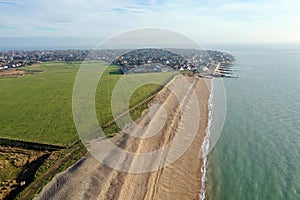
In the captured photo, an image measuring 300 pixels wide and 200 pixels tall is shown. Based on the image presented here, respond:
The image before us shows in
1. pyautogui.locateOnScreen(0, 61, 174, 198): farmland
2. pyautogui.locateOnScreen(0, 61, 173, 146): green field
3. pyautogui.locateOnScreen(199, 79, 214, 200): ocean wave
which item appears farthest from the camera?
pyautogui.locateOnScreen(0, 61, 173, 146): green field

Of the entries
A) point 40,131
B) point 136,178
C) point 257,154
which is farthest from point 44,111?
point 257,154

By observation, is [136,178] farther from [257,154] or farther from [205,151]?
[257,154]

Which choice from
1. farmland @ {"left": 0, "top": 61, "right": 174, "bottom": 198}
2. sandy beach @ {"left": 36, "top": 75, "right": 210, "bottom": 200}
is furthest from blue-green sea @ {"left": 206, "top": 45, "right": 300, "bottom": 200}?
farmland @ {"left": 0, "top": 61, "right": 174, "bottom": 198}

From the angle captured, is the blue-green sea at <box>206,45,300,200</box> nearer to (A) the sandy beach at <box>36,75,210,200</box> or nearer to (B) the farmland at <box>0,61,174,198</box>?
(A) the sandy beach at <box>36,75,210,200</box>

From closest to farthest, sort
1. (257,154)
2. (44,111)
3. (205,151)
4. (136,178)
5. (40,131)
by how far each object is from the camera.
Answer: (136,178) → (257,154) → (205,151) → (40,131) → (44,111)

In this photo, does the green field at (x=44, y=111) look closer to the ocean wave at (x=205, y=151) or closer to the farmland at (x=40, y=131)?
Answer: the farmland at (x=40, y=131)

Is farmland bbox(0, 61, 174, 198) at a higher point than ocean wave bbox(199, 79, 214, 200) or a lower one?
higher

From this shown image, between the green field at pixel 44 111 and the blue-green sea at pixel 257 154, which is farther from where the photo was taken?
the green field at pixel 44 111

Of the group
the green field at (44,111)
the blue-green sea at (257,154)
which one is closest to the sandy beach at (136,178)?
the blue-green sea at (257,154)

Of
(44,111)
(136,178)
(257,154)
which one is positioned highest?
(44,111)

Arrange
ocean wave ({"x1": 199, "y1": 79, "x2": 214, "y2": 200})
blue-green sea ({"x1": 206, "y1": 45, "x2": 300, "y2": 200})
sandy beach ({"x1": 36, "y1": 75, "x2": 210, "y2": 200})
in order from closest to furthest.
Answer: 1. sandy beach ({"x1": 36, "y1": 75, "x2": 210, "y2": 200})
2. ocean wave ({"x1": 199, "y1": 79, "x2": 214, "y2": 200})
3. blue-green sea ({"x1": 206, "y1": 45, "x2": 300, "y2": 200})

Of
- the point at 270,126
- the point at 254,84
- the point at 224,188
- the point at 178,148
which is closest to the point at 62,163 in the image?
the point at 178,148

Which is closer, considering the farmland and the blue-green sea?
the blue-green sea
